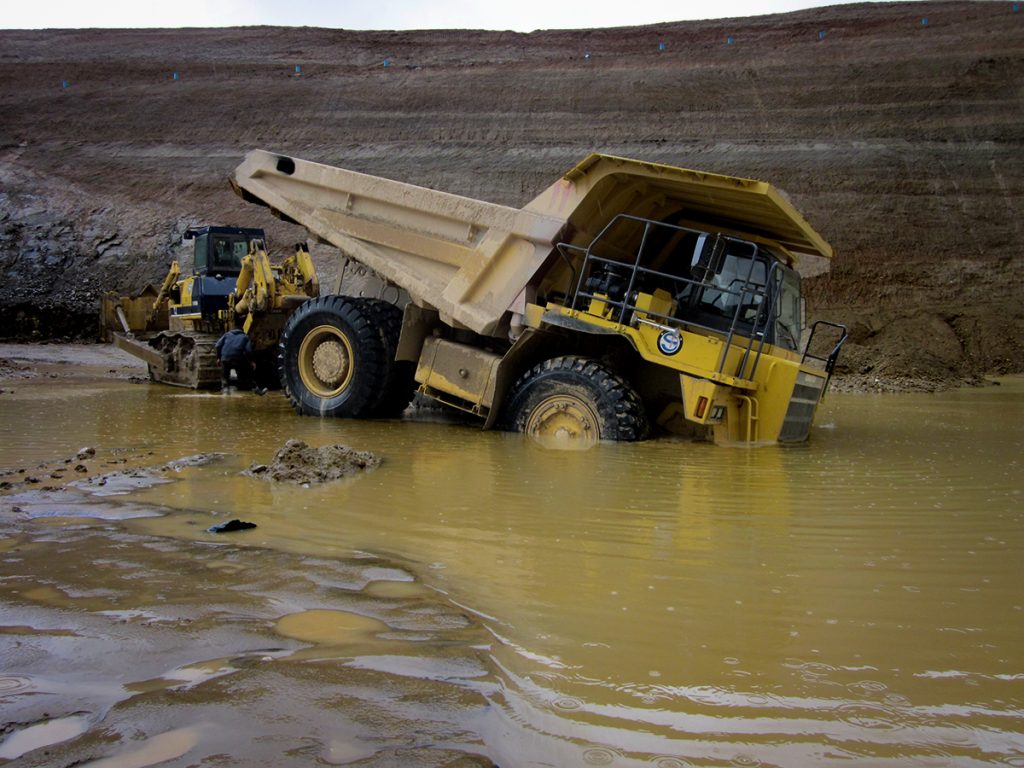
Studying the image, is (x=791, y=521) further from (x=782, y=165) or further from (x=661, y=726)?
(x=782, y=165)

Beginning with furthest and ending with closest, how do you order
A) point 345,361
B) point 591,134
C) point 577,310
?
point 591,134, point 345,361, point 577,310

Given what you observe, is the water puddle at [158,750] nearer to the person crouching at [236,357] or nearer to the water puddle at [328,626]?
the water puddle at [328,626]

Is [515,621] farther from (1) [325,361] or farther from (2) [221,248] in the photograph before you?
(2) [221,248]

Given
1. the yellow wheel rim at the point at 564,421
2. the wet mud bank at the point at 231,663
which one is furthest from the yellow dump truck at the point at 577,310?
the wet mud bank at the point at 231,663

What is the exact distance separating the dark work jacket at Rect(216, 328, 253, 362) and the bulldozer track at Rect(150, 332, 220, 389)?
0.60 metres

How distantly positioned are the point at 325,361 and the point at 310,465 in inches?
174

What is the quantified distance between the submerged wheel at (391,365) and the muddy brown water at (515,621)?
398 cm

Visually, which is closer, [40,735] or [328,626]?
[40,735]

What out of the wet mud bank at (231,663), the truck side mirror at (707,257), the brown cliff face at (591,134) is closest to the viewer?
the wet mud bank at (231,663)

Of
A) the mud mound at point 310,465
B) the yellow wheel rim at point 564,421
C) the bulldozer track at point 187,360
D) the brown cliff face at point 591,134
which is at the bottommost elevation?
the bulldozer track at point 187,360

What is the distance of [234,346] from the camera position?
44.0 feet

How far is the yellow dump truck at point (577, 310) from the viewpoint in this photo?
8383mm

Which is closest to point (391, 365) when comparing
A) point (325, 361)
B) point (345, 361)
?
point (345, 361)

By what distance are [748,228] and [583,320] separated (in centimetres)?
188
